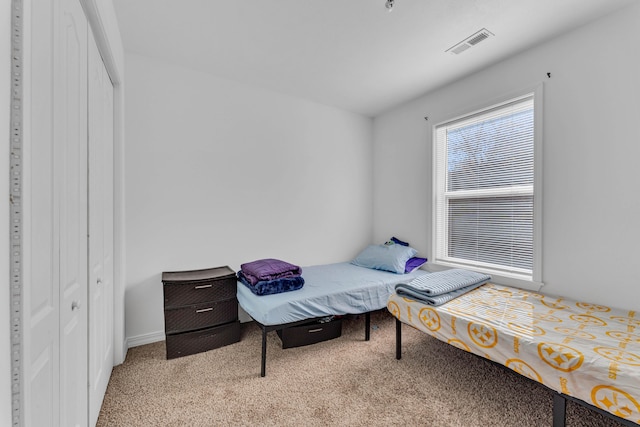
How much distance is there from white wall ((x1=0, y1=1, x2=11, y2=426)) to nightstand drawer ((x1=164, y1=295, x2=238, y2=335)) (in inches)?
68.4

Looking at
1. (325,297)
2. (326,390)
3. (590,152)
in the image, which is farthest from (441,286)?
(590,152)

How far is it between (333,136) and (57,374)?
3284mm

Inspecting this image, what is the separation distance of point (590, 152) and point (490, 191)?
0.77m

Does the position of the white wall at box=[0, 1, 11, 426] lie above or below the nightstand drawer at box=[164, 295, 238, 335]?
above

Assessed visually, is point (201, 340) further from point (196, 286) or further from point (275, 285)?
point (275, 285)

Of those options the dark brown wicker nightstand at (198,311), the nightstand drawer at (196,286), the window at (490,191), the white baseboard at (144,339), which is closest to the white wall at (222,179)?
the white baseboard at (144,339)

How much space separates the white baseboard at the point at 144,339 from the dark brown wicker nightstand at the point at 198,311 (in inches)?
16.7

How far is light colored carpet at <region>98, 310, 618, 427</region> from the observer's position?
5.30 feet

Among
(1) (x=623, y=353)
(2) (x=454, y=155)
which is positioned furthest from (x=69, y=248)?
(2) (x=454, y=155)

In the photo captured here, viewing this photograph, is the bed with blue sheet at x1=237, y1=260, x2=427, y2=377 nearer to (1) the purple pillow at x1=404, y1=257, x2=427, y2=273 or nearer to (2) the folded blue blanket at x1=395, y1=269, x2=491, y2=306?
(1) the purple pillow at x1=404, y1=257, x2=427, y2=273

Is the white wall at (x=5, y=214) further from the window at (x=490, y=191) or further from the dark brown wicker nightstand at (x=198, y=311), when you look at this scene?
the window at (x=490, y=191)

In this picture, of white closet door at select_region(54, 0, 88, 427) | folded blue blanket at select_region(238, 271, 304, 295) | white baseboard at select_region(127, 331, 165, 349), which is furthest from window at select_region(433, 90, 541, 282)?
white closet door at select_region(54, 0, 88, 427)

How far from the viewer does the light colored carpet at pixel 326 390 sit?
1.61m

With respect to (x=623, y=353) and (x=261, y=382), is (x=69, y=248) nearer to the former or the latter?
(x=261, y=382)
